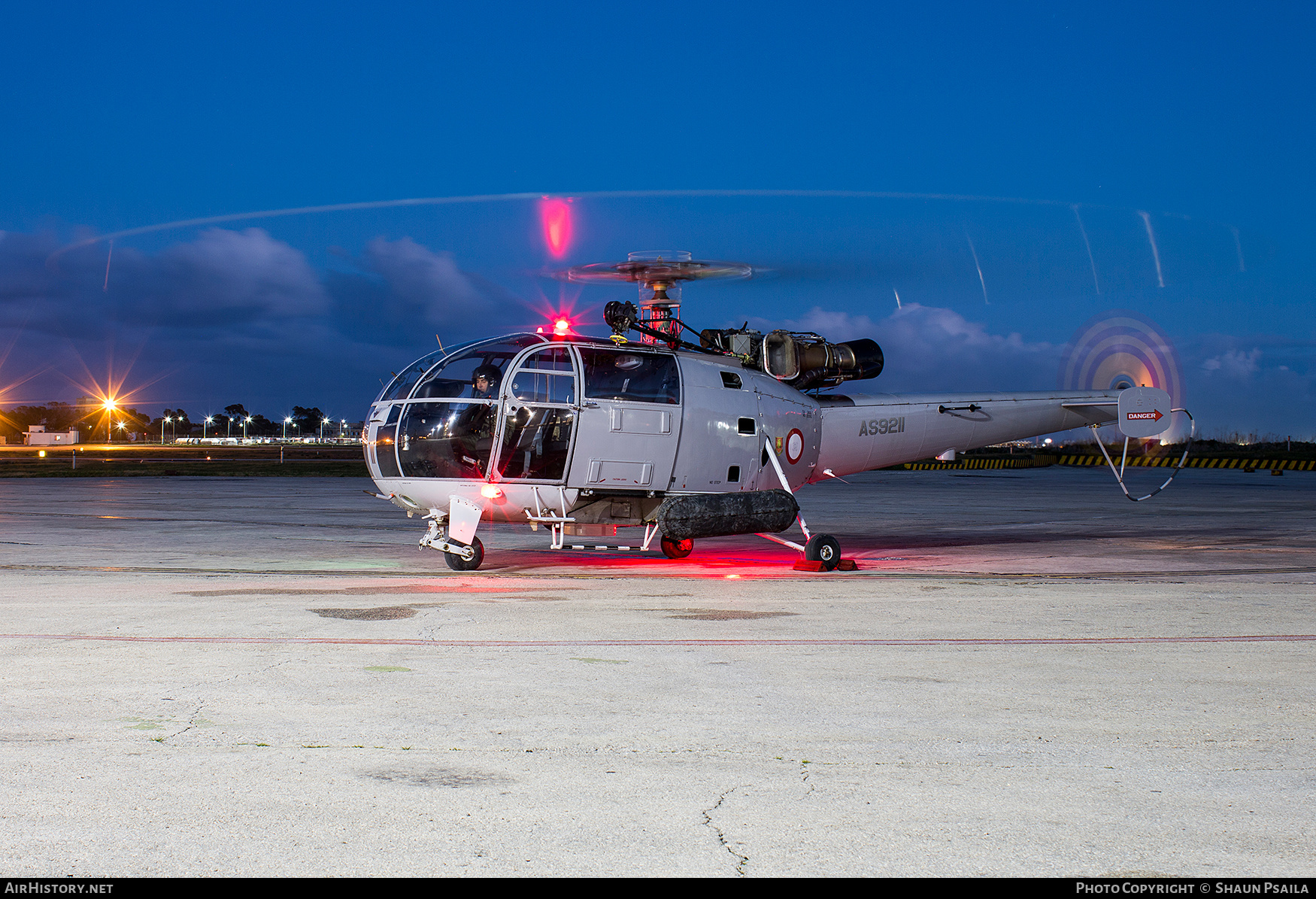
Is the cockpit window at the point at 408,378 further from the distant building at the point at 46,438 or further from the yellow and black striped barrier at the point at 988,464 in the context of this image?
the distant building at the point at 46,438

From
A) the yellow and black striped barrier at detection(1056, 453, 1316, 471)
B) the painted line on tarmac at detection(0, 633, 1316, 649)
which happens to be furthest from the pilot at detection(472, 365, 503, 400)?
the yellow and black striped barrier at detection(1056, 453, 1316, 471)

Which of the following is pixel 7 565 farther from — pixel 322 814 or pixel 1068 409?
pixel 1068 409

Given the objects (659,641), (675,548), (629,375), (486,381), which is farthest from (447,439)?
(659,641)

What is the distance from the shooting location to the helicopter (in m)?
12.2

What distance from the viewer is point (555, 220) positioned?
10.1 metres

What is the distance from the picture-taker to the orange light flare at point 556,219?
32.8 feet

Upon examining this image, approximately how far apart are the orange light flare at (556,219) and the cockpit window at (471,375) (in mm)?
2499

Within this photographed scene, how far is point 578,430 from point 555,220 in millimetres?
3175

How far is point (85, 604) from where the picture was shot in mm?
9492

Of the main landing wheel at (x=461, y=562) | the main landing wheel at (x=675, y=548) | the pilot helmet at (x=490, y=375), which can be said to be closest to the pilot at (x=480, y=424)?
the pilot helmet at (x=490, y=375)

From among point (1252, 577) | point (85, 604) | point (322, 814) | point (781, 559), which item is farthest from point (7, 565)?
point (1252, 577)

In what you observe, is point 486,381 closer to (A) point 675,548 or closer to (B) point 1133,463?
(A) point 675,548

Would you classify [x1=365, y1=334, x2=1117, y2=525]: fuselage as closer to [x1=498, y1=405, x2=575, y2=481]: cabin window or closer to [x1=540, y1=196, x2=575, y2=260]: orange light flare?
[x1=498, y1=405, x2=575, y2=481]: cabin window
